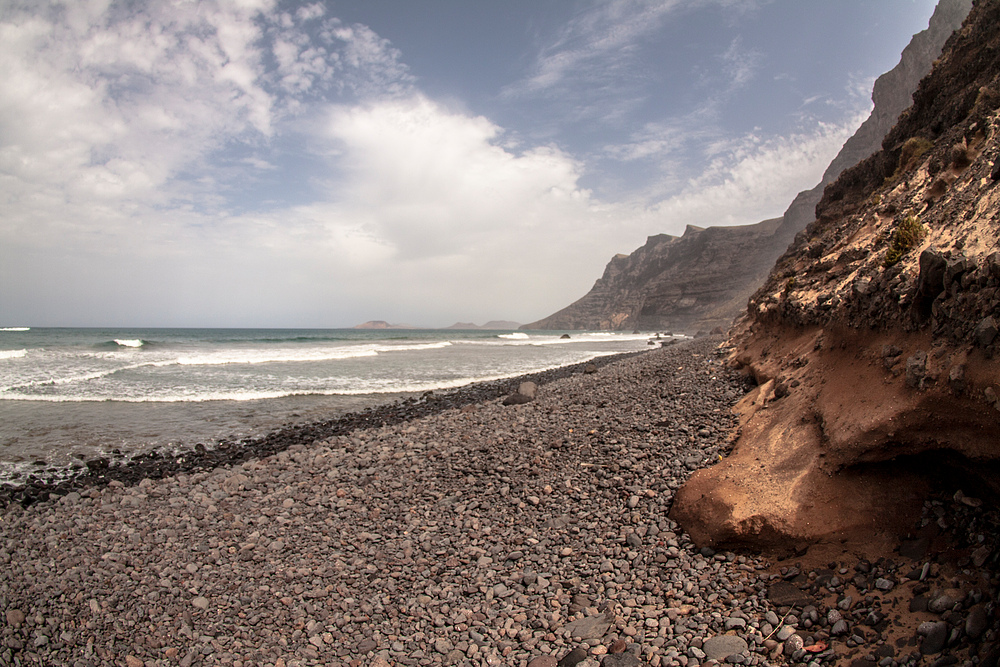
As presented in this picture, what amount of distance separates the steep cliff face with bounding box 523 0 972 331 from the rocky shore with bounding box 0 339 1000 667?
221ft

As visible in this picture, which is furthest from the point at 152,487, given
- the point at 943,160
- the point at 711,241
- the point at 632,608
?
the point at 711,241

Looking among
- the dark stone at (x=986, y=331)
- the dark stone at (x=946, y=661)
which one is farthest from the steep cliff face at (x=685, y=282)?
the dark stone at (x=946, y=661)

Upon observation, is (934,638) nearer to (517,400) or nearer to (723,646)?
(723,646)

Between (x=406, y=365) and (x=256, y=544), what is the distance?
23.6 m

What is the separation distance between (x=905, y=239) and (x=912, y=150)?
6850 mm

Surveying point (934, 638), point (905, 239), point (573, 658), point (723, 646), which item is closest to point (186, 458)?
point (573, 658)

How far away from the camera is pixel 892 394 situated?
452cm

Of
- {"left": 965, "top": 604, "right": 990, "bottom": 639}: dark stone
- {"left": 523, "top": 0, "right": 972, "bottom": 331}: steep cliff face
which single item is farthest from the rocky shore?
{"left": 523, "top": 0, "right": 972, "bottom": 331}: steep cliff face

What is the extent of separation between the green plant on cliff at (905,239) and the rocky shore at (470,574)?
10.8ft

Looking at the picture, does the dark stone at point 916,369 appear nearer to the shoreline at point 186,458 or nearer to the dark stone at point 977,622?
the dark stone at point 977,622

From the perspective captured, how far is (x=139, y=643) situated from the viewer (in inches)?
174

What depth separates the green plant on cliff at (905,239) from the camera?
5.71 m

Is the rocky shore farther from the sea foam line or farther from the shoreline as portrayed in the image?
the sea foam line

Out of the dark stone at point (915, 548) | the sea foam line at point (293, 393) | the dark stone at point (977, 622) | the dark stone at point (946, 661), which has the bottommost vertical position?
the sea foam line at point (293, 393)
